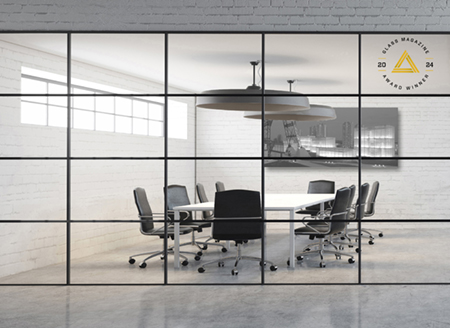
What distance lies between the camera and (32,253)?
5.73m

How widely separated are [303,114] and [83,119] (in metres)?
2.75

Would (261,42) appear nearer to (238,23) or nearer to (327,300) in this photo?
(238,23)

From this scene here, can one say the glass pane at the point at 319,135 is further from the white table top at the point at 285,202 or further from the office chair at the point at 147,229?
the office chair at the point at 147,229

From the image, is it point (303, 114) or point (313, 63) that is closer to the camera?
point (313, 63)

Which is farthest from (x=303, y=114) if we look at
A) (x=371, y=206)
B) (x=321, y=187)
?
(x=371, y=206)

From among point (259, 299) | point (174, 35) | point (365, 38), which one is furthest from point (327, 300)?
point (174, 35)

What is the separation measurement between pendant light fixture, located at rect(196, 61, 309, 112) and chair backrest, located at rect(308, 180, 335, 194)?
1.80 metres

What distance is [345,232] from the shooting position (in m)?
6.12

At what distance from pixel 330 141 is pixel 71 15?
3415 mm

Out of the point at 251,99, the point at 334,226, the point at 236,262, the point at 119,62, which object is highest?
the point at 119,62

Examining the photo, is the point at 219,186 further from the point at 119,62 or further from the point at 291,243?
the point at 119,62

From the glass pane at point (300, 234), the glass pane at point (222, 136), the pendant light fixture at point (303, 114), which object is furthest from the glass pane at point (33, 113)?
the glass pane at point (300, 234)

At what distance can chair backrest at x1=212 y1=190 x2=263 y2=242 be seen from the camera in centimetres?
520

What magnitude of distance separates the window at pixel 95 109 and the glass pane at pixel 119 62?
0.31 ft
